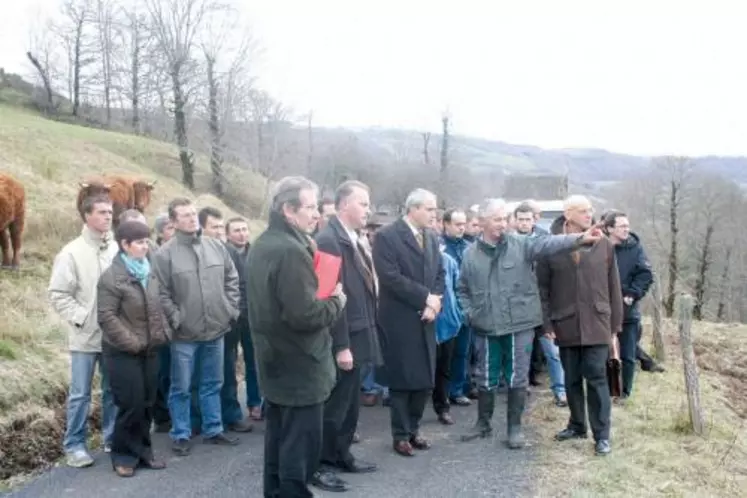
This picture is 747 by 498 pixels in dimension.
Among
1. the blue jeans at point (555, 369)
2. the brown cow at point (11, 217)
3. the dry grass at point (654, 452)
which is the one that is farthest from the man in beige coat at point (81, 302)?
the brown cow at point (11, 217)

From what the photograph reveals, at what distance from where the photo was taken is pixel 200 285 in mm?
5879

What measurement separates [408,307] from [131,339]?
2.12 m

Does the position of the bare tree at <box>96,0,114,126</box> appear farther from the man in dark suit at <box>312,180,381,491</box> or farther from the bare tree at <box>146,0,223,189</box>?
the man in dark suit at <box>312,180,381,491</box>

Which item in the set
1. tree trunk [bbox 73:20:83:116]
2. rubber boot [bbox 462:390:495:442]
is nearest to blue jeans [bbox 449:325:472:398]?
rubber boot [bbox 462:390:495:442]

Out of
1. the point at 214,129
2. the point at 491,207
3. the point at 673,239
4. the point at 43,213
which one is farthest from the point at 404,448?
the point at 673,239

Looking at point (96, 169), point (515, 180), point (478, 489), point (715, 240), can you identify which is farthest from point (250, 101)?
point (478, 489)

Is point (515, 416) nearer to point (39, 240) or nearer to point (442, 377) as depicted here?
point (442, 377)

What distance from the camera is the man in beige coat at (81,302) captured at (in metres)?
5.38

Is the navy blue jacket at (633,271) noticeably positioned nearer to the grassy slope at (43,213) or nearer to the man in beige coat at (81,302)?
the man in beige coat at (81,302)

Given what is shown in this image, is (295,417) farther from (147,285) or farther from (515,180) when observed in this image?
(515,180)

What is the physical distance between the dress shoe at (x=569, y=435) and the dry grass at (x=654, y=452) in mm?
93

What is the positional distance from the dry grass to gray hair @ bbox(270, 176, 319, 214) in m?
2.77

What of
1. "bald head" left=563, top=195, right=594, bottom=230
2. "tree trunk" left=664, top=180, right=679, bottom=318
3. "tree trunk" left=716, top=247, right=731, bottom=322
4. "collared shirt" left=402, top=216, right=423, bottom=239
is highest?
"bald head" left=563, top=195, right=594, bottom=230

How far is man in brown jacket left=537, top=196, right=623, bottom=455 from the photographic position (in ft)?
19.2
